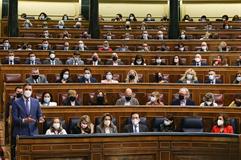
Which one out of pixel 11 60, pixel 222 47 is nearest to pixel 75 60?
pixel 11 60

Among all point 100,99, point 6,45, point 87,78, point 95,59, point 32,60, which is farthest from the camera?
point 6,45

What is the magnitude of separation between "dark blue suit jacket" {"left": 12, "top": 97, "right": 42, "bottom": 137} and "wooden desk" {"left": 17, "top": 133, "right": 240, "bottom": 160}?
1.00 m

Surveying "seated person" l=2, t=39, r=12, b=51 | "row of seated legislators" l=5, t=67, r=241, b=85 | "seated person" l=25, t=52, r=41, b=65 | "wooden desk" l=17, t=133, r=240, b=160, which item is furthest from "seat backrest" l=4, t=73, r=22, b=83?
"wooden desk" l=17, t=133, r=240, b=160

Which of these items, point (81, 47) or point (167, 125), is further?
point (81, 47)

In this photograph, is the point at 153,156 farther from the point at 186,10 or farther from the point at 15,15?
the point at 186,10

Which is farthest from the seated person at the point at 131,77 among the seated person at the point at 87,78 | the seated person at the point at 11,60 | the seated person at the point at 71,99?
the seated person at the point at 11,60

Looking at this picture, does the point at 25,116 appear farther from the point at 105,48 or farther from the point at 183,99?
the point at 105,48

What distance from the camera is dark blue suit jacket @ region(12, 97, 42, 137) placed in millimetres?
7875

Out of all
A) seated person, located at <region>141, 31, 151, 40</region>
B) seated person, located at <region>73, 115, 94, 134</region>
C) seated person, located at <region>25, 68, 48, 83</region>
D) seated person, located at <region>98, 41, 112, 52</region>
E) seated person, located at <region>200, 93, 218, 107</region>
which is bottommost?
seated person, located at <region>73, 115, 94, 134</region>

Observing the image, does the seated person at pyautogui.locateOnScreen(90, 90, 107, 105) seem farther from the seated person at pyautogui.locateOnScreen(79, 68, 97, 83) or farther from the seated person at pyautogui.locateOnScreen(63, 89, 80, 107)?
the seated person at pyautogui.locateOnScreen(79, 68, 97, 83)

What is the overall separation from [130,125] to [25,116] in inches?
68.0

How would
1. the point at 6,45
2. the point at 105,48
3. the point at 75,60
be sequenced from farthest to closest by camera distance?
the point at 6,45, the point at 105,48, the point at 75,60

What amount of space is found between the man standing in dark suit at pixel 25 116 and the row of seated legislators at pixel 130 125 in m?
0.32

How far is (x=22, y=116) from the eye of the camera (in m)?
7.95
